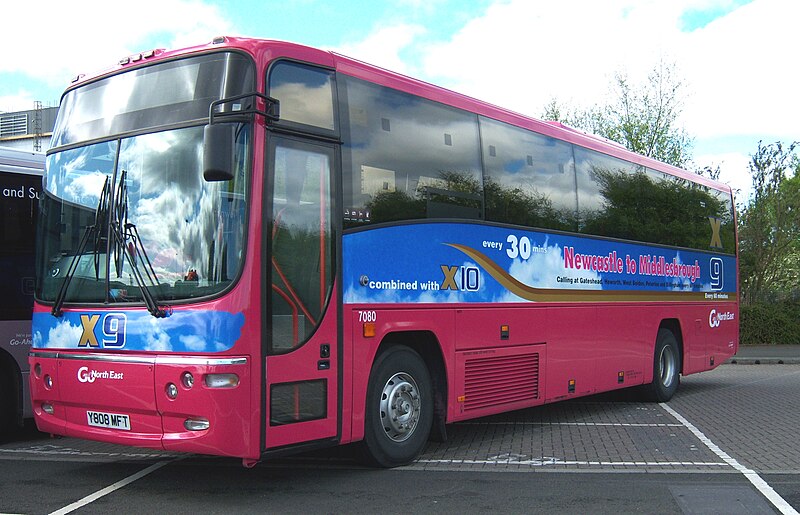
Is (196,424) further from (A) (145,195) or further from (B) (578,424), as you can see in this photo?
(B) (578,424)

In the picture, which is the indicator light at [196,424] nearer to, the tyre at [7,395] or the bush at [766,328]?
the tyre at [7,395]

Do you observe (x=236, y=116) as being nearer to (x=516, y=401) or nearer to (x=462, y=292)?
(x=462, y=292)

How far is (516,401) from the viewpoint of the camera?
10.2 meters

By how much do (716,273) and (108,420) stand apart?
38.4 feet

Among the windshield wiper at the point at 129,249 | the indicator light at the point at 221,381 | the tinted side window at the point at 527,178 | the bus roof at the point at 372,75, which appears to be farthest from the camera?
the tinted side window at the point at 527,178

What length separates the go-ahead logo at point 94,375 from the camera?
283 inches

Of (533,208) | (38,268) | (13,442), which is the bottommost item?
(13,442)

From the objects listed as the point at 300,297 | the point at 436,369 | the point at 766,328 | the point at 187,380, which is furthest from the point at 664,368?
the point at 766,328

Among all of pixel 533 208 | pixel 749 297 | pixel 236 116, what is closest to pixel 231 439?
pixel 236 116

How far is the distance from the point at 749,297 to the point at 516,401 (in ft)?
78.0

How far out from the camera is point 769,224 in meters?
30.9

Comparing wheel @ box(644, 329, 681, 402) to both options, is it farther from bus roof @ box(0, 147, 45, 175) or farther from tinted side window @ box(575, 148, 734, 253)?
bus roof @ box(0, 147, 45, 175)

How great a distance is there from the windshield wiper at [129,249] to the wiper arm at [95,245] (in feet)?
0.43

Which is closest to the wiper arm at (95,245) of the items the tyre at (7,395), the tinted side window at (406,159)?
the tinted side window at (406,159)
